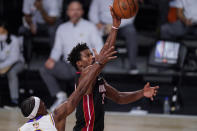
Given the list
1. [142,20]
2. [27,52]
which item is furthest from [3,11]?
[142,20]

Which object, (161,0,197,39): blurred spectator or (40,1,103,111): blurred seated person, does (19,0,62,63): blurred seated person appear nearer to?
(40,1,103,111): blurred seated person

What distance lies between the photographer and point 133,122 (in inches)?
241

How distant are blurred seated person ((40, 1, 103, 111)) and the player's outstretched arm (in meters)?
2.99

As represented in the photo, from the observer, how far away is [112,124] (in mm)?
6039

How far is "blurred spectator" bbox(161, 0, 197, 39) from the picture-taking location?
282 inches

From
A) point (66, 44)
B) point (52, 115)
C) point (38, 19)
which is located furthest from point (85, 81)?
point (38, 19)

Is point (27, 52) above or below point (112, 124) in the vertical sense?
above

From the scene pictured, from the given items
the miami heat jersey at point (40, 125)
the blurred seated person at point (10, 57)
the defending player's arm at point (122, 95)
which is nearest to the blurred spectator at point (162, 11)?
the blurred seated person at point (10, 57)

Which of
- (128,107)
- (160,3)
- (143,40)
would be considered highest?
(160,3)

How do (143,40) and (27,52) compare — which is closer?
(27,52)

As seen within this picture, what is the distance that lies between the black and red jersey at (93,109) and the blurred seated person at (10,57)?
312 cm

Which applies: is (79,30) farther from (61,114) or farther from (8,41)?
(61,114)

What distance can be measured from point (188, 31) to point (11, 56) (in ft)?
8.80

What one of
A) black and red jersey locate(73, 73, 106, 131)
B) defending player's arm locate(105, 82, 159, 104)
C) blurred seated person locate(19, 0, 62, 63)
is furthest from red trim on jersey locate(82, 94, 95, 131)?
blurred seated person locate(19, 0, 62, 63)
